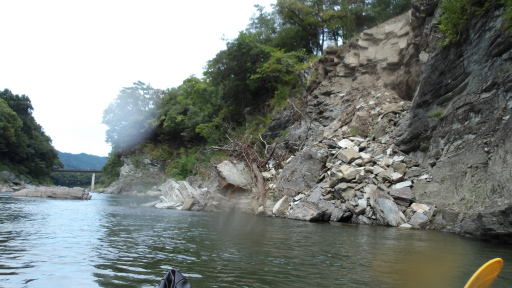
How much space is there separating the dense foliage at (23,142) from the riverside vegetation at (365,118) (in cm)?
2923

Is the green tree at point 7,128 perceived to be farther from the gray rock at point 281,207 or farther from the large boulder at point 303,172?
the gray rock at point 281,207

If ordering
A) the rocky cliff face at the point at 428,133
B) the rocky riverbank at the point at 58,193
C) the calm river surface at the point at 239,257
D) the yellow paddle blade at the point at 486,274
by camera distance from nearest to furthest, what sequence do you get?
1. the yellow paddle blade at the point at 486,274
2. the calm river surface at the point at 239,257
3. the rocky cliff face at the point at 428,133
4. the rocky riverbank at the point at 58,193

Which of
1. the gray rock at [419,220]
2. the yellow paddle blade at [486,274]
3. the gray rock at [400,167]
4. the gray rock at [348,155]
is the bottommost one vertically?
the gray rock at [419,220]

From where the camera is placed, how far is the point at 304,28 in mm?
26125

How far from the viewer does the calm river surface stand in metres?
4.21

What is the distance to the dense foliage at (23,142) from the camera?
4519cm

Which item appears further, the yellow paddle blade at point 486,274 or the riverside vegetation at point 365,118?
the riverside vegetation at point 365,118

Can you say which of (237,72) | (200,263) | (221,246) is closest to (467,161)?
(221,246)

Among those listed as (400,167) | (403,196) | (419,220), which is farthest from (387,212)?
(400,167)

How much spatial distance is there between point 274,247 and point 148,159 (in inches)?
1595

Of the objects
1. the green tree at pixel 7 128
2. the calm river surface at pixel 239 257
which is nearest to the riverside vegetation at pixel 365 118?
the calm river surface at pixel 239 257

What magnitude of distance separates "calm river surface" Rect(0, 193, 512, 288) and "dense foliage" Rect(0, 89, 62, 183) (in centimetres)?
4456

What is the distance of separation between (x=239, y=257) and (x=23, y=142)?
5372cm

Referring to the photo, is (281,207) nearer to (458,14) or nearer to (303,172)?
(303,172)
